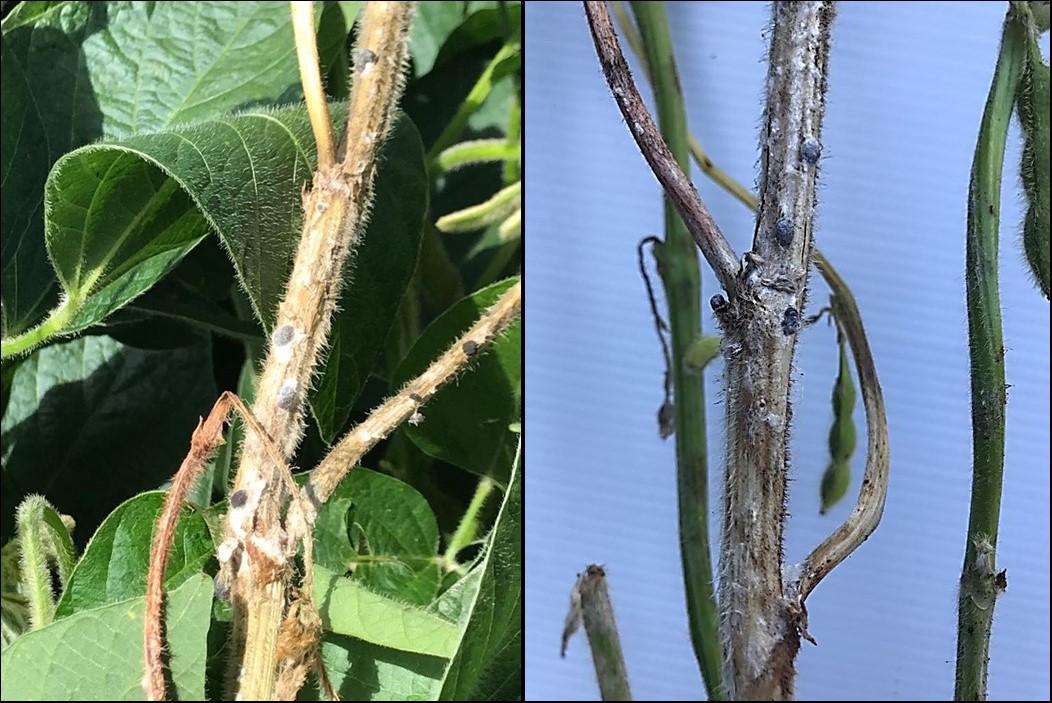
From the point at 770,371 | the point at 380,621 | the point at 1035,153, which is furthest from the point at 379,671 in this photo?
the point at 1035,153

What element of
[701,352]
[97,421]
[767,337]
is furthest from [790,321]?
[97,421]

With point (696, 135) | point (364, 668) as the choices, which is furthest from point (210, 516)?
point (696, 135)

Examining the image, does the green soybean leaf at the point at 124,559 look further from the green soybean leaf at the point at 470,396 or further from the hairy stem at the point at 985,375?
the hairy stem at the point at 985,375

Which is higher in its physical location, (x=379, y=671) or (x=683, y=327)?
(x=683, y=327)

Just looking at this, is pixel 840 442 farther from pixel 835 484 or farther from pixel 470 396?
pixel 470 396

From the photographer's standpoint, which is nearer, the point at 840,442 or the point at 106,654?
the point at 106,654
